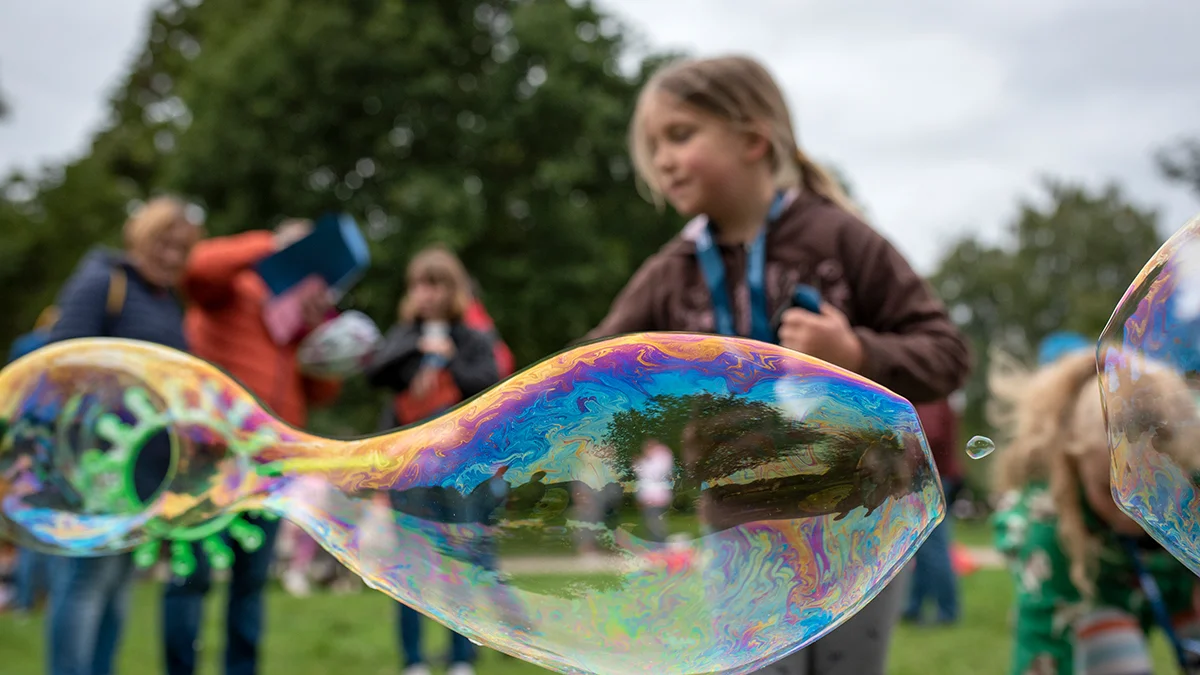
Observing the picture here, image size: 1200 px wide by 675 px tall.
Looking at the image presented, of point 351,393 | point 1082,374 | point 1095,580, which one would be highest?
point 1082,374

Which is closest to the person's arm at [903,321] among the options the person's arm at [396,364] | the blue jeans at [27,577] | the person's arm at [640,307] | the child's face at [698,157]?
the child's face at [698,157]

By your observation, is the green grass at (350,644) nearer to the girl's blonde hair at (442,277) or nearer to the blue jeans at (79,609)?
the blue jeans at (79,609)

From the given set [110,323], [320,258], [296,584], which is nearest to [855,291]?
[320,258]

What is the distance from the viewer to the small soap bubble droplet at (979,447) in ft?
4.13

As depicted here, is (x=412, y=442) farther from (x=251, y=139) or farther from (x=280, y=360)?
(x=251, y=139)

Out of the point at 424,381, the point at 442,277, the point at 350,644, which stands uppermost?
the point at 442,277

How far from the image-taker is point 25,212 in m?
18.6

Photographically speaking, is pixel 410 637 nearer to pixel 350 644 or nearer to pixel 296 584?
pixel 350 644

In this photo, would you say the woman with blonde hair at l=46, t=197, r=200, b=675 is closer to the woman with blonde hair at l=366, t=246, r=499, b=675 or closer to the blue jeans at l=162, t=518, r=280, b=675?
the blue jeans at l=162, t=518, r=280, b=675

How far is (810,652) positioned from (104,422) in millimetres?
1466

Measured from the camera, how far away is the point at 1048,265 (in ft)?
116

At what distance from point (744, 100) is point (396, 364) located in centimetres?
252

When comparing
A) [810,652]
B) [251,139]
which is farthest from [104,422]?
[251,139]

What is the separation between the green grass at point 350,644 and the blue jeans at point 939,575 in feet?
0.45
